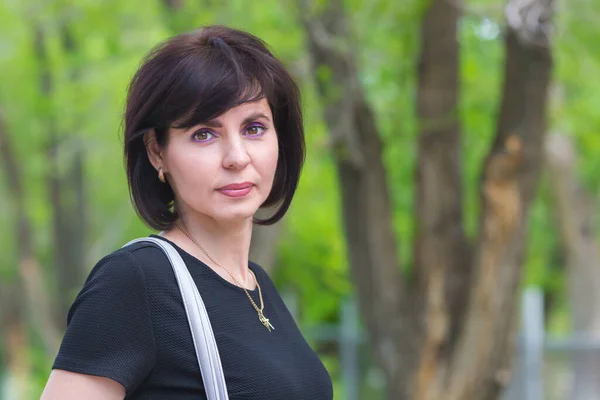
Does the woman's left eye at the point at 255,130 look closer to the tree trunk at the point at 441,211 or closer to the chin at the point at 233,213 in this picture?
the chin at the point at 233,213

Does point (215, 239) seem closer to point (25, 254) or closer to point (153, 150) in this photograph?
point (153, 150)

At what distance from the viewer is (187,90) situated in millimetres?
2006

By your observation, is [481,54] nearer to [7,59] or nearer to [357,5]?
[357,5]

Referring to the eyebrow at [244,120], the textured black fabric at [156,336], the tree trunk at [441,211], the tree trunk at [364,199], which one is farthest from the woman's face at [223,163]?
the tree trunk at [364,199]

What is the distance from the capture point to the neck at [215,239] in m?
2.12

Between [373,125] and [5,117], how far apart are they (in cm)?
951

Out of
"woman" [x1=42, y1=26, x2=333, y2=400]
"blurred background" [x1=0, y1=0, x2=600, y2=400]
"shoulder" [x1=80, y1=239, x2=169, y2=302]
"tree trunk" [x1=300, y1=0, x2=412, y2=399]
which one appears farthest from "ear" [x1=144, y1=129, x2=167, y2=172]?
"tree trunk" [x1=300, y1=0, x2=412, y2=399]

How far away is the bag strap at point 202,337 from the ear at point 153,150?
0.24 meters

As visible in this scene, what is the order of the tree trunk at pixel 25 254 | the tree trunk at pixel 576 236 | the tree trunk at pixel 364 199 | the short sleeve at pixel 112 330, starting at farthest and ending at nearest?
the tree trunk at pixel 576 236 < the tree trunk at pixel 25 254 < the tree trunk at pixel 364 199 < the short sleeve at pixel 112 330

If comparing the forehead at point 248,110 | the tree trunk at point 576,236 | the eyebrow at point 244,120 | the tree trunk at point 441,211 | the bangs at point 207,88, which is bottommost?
the tree trunk at point 576,236

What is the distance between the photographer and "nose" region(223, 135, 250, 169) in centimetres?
204

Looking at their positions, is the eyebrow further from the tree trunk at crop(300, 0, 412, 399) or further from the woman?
the tree trunk at crop(300, 0, 412, 399)

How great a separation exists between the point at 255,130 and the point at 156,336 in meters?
0.49

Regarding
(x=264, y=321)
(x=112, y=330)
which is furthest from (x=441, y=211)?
(x=112, y=330)
